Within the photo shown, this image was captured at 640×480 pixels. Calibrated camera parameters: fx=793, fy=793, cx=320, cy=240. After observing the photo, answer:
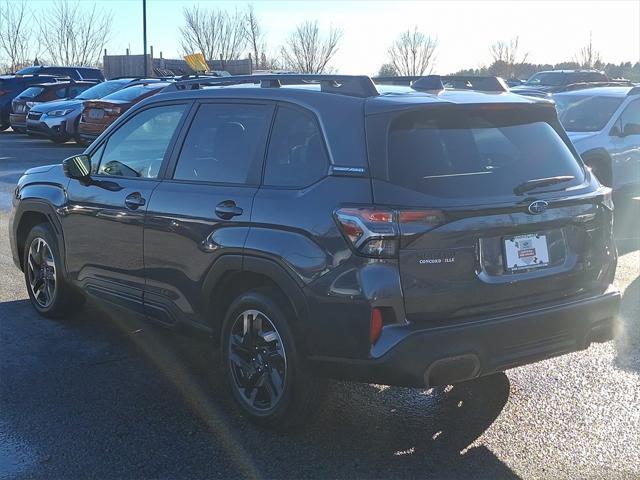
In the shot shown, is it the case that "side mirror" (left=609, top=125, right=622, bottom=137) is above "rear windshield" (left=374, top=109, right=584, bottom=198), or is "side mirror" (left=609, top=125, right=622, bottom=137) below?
below

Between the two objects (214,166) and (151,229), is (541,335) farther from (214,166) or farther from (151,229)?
(151,229)

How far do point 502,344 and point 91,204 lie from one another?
302 centimetres

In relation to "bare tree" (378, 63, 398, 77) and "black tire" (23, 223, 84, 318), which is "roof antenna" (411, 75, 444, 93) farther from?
"bare tree" (378, 63, 398, 77)

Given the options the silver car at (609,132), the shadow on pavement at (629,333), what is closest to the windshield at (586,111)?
the silver car at (609,132)

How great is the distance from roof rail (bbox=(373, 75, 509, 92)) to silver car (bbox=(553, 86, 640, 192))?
532 cm

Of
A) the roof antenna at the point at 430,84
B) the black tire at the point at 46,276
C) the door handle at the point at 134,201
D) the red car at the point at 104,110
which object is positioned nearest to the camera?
the roof antenna at the point at 430,84

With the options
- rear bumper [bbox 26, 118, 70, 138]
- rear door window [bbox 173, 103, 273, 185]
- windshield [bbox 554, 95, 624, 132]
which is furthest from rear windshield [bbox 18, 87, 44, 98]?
rear door window [bbox 173, 103, 273, 185]

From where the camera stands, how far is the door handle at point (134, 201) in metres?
4.95

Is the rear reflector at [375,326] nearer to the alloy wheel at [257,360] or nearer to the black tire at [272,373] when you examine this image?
the black tire at [272,373]

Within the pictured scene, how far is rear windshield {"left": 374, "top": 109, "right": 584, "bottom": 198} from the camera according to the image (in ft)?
12.4

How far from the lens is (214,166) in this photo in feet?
15.0

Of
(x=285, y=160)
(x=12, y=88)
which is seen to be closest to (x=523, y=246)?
(x=285, y=160)

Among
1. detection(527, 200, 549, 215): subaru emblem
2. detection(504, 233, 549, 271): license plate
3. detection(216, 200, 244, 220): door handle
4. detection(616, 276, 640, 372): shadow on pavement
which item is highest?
detection(527, 200, 549, 215): subaru emblem

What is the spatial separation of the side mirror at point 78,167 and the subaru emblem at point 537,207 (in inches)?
122
